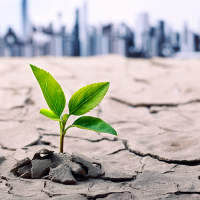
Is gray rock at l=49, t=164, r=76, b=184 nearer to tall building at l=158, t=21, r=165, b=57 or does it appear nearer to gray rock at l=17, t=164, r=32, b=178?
gray rock at l=17, t=164, r=32, b=178

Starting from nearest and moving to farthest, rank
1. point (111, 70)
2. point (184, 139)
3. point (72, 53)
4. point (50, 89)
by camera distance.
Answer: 1. point (50, 89)
2. point (184, 139)
3. point (111, 70)
4. point (72, 53)

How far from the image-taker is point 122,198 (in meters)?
0.62

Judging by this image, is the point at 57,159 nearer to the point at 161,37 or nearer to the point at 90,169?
the point at 90,169

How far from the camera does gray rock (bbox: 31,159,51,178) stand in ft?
2.39

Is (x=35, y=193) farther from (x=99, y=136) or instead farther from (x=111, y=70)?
(x=111, y=70)

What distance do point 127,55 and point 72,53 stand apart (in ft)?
3.57

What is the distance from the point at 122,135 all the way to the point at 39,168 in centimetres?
64

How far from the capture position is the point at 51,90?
0.78 meters

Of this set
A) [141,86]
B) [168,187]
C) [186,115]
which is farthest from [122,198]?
[141,86]

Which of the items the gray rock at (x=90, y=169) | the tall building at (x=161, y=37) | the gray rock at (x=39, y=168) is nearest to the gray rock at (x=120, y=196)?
the gray rock at (x=90, y=169)

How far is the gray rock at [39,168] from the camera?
2.39 ft

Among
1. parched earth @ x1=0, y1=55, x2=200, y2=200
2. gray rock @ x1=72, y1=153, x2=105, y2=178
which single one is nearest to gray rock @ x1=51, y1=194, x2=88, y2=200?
parched earth @ x1=0, y1=55, x2=200, y2=200

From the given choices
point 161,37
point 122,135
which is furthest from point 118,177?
point 161,37

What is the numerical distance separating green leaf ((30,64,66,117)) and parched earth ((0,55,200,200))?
0.25m
